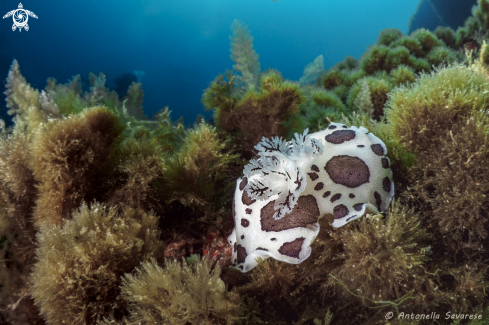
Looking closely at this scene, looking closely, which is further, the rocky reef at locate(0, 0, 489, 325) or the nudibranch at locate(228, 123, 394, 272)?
the nudibranch at locate(228, 123, 394, 272)

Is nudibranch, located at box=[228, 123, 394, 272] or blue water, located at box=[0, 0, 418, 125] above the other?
blue water, located at box=[0, 0, 418, 125]

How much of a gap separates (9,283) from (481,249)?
4329mm

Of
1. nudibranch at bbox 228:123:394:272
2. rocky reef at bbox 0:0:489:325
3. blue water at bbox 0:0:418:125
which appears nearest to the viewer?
rocky reef at bbox 0:0:489:325

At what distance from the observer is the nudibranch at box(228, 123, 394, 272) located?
2080 mm

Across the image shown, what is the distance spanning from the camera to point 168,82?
104 ft

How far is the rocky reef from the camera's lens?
188 cm

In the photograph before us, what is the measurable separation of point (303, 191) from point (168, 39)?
150ft

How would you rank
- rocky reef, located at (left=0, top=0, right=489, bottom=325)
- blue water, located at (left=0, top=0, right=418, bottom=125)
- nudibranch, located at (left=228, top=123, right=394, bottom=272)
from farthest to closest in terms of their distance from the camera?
1. blue water, located at (left=0, top=0, right=418, bottom=125)
2. nudibranch, located at (left=228, top=123, right=394, bottom=272)
3. rocky reef, located at (left=0, top=0, right=489, bottom=325)

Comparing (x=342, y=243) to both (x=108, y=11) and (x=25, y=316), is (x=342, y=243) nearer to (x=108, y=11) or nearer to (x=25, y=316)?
(x=25, y=316)

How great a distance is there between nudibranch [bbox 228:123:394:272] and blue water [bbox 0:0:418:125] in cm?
1293

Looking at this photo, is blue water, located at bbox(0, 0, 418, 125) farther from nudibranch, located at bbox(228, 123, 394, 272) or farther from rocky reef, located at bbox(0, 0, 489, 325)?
nudibranch, located at bbox(228, 123, 394, 272)

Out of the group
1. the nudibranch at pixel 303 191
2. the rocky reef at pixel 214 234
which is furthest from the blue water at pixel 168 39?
the nudibranch at pixel 303 191

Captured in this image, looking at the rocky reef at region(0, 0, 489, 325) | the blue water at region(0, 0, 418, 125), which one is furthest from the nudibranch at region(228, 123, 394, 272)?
the blue water at region(0, 0, 418, 125)

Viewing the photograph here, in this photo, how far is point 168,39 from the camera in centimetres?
4091
